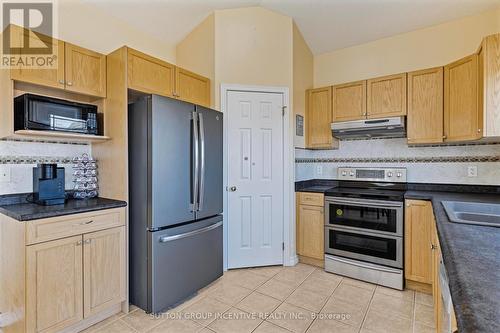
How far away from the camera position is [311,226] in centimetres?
311

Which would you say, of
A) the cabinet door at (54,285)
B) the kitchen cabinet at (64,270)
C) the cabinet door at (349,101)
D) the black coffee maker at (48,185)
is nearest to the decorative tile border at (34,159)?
the black coffee maker at (48,185)

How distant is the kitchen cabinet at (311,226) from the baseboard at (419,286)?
2.79ft

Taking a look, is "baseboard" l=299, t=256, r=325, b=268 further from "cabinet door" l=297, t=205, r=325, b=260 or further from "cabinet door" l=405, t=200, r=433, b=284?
"cabinet door" l=405, t=200, r=433, b=284

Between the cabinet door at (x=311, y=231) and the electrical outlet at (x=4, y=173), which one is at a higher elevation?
the electrical outlet at (x=4, y=173)

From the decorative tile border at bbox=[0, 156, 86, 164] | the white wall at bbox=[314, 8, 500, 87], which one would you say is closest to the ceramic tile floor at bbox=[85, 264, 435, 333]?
the decorative tile border at bbox=[0, 156, 86, 164]

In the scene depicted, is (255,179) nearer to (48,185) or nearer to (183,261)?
(183,261)

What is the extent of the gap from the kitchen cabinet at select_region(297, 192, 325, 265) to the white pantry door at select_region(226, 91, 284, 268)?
26cm

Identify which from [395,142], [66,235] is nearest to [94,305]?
[66,235]

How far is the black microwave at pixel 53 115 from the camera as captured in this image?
1.86m

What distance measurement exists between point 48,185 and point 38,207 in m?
0.20

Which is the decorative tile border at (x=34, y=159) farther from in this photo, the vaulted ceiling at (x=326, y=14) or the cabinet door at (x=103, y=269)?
the vaulted ceiling at (x=326, y=14)

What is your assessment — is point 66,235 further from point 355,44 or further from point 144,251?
point 355,44

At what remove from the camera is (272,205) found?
3088 mm

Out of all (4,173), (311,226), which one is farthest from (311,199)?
(4,173)
